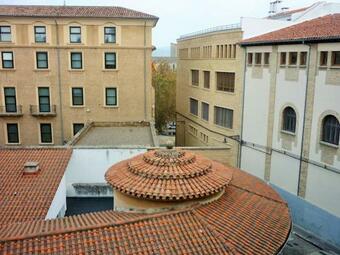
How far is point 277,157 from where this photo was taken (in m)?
27.8

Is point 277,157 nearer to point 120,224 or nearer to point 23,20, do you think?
point 120,224

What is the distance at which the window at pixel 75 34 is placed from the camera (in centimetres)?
3497

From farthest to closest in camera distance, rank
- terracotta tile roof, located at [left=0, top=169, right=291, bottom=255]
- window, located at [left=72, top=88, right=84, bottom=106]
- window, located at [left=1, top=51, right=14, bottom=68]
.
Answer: window, located at [left=72, top=88, right=84, bottom=106] < window, located at [left=1, top=51, right=14, bottom=68] < terracotta tile roof, located at [left=0, top=169, right=291, bottom=255]

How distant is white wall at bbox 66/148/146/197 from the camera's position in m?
23.7

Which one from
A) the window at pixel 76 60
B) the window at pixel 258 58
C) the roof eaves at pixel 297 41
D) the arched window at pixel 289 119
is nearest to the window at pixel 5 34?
the window at pixel 76 60

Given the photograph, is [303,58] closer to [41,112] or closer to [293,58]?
[293,58]

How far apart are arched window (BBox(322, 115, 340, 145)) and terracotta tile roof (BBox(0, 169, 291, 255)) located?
35.5 feet

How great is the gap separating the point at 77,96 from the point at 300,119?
21.1 meters

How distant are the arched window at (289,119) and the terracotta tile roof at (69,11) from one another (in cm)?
1525

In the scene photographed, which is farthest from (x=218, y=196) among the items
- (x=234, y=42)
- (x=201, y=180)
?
(x=234, y=42)

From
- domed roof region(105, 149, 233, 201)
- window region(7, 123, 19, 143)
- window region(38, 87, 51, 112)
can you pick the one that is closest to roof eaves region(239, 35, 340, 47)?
domed roof region(105, 149, 233, 201)

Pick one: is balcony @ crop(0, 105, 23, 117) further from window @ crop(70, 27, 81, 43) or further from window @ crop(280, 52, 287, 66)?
window @ crop(280, 52, 287, 66)

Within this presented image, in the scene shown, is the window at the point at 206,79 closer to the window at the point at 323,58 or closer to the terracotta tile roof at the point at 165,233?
the window at the point at 323,58

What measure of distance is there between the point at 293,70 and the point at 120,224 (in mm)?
18978
